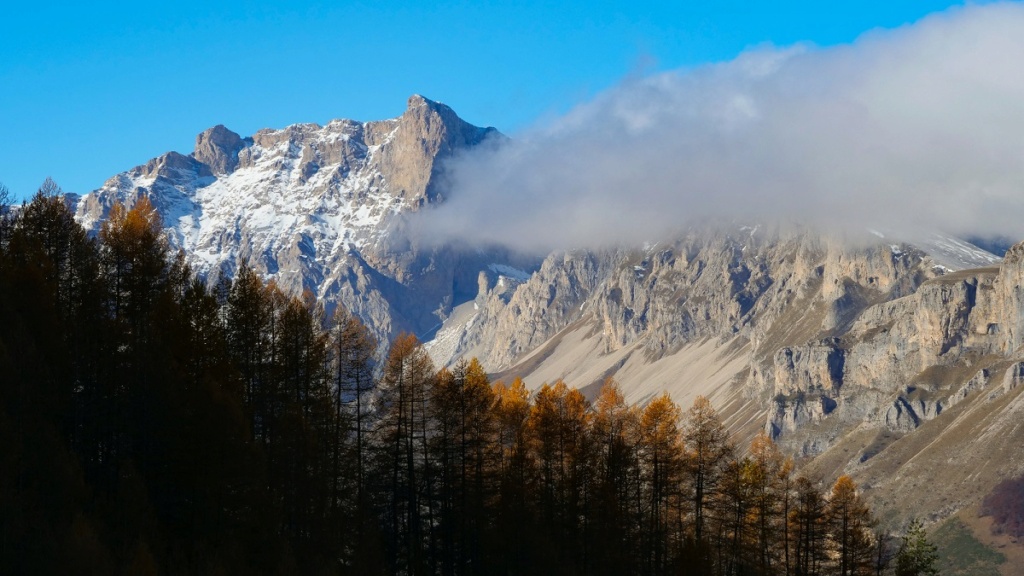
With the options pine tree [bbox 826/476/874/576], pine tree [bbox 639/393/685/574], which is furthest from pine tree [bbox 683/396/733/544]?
pine tree [bbox 826/476/874/576]

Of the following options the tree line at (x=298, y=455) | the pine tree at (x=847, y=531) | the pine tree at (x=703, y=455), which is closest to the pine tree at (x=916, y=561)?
the tree line at (x=298, y=455)

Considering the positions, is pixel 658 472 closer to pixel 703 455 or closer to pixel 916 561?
pixel 703 455

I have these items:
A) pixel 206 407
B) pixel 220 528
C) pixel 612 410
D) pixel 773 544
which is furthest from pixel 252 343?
pixel 773 544

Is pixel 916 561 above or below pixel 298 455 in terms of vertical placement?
below

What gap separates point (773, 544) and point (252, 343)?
44.1 m

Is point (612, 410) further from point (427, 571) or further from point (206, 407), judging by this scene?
point (206, 407)

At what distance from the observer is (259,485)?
55438 mm

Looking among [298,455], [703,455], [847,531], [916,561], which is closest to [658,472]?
[703,455]

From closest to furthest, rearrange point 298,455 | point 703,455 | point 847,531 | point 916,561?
point 298,455
point 703,455
point 847,531
point 916,561

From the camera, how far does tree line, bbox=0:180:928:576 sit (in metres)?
51.5

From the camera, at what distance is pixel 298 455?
202 feet

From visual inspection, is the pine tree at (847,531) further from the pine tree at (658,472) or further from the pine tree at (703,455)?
the pine tree at (658,472)

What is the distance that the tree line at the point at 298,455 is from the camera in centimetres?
5147

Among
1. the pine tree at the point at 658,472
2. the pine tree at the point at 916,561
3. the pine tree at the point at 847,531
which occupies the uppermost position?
the pine tree at the point at 658,472
